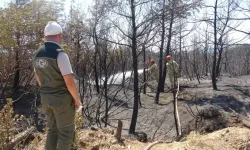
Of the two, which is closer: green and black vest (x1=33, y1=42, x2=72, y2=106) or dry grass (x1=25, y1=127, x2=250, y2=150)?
green and black vest (x1=33, y1=42, x2=72, y2=106)

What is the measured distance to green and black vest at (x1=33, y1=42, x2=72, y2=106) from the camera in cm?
332

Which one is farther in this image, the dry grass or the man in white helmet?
the dry grass

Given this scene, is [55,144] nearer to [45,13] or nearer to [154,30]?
[154,30]

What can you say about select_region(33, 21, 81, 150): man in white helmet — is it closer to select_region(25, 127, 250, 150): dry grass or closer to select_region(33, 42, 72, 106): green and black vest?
select_region(33, 42, 72, 106): green and black vest

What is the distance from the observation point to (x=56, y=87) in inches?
134

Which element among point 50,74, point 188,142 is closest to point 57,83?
point 50,74

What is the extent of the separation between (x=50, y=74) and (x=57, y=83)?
0.40 feet

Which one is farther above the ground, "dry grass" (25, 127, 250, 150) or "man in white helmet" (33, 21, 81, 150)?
"man in white helmet" (33, 21, 81, 150)

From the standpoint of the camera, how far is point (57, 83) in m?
3.40

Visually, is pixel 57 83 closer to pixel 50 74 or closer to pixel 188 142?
pixel 50 74

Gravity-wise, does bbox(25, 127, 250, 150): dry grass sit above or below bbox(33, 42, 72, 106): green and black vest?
below

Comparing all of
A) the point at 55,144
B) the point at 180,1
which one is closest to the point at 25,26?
the point at 180,1

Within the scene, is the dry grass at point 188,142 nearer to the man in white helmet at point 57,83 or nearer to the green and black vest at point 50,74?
the man in white helmet at point 57,83

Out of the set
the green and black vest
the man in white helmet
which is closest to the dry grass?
the man in white helmet
